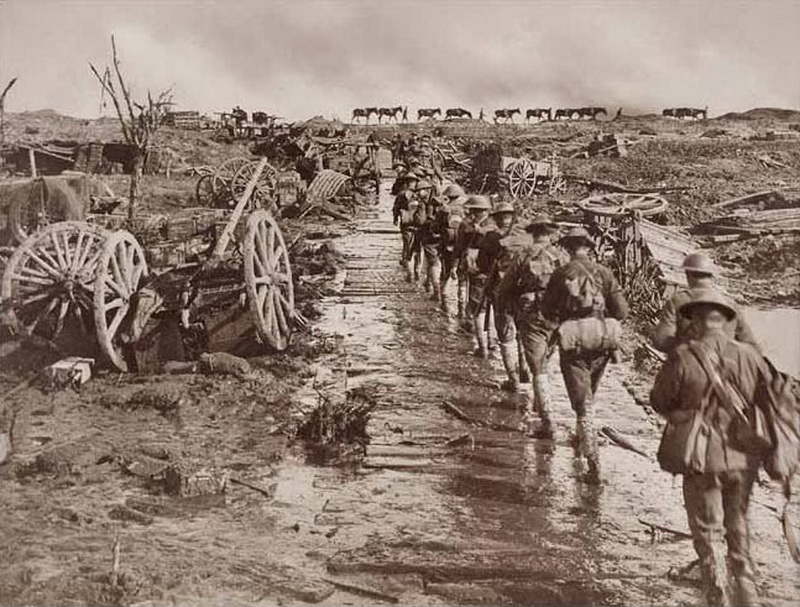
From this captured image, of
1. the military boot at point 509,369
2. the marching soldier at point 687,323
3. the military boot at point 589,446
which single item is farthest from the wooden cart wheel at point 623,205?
the marching soldier at point 687,323

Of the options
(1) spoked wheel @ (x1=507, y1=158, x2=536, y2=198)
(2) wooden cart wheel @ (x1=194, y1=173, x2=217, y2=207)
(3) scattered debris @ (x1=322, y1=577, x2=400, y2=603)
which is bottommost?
(3) scattered debris @ (x1=322, y1=577, x2=400, y2=603)

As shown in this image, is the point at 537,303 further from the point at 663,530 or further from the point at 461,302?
the point at 461,302

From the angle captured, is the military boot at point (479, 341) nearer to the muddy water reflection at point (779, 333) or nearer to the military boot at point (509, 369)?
the military boot at point (509, 369)

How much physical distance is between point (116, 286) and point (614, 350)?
12.7 ft

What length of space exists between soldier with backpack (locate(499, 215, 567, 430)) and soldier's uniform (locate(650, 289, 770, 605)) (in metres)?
1.80

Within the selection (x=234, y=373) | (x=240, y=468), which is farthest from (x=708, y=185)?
(x=240, y=468)

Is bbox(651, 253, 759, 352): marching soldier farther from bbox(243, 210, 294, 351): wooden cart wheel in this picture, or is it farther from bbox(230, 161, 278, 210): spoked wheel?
bbox(230, 161, 278, 210): spoked wheel

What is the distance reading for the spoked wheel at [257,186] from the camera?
1024 cm

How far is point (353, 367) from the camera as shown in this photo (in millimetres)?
5855

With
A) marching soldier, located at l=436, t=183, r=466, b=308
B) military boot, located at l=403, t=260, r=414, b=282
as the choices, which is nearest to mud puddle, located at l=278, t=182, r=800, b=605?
marching soldier, located at l=436, t=183, r=466, b=308

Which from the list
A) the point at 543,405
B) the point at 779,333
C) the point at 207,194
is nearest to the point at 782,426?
the point at 543,405

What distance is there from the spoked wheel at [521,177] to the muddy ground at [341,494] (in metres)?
9.18

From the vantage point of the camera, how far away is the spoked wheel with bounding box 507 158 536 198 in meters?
15.9

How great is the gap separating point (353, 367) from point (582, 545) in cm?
231
